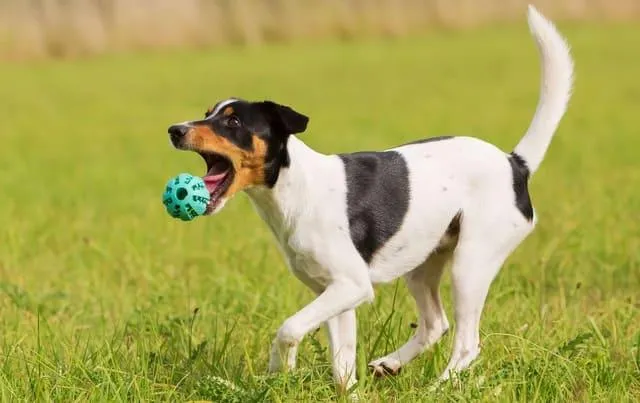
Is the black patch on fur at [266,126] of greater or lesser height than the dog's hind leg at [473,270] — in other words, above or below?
above

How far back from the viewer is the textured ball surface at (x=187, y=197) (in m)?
4.43

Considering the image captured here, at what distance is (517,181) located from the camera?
5156 millimetres

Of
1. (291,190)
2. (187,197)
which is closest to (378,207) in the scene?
(291,190)

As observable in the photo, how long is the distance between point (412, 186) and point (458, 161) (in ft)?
0.88

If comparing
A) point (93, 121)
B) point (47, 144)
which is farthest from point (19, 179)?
point (93, 121)

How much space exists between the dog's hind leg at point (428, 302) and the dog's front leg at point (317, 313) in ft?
2.04

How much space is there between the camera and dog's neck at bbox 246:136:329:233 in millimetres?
4633

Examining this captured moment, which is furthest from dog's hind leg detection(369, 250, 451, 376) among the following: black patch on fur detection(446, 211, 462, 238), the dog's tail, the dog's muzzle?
the dog's muzzle

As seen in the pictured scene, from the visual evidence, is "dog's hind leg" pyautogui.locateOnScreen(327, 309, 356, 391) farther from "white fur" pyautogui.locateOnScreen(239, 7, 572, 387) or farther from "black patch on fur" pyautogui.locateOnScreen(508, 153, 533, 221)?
"black patch on fur" pyautogui.locateOnScreen(508, 153, 533, 221)

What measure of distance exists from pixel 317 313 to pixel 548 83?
1755 millimetres

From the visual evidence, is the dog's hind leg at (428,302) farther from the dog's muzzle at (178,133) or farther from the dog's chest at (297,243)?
the dog's muzzle at (178,133)

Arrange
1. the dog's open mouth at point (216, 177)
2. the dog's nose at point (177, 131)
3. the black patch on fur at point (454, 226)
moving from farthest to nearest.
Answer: the black patch on fur at point (454, 226)
the dog's open mouth at point (216, 177)
the dog's nose at point (177, 131)

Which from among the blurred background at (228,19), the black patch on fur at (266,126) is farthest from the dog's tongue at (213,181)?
the blurred background at (228,19)

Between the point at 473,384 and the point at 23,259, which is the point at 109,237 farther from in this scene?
the point at 473,384
